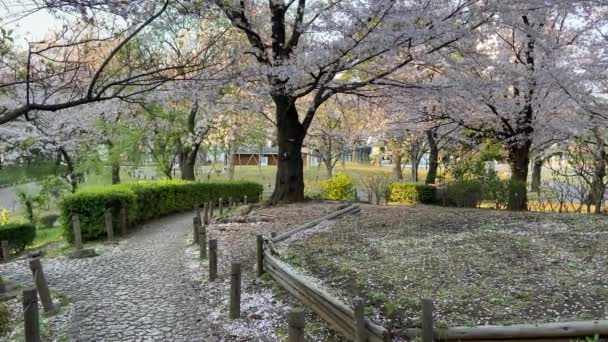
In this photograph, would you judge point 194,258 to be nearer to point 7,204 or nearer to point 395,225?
point 395,225

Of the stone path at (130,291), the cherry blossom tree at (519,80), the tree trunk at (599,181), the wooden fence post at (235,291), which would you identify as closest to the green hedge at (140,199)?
the stone path at (130,291)

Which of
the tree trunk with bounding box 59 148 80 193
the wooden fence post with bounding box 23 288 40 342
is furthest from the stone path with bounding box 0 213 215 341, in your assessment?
the tree trunk with bounding box 59 148 80 193

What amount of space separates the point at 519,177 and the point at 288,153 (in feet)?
22.6

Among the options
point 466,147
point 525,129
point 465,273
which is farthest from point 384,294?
point 466,147

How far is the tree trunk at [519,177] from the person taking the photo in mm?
12648

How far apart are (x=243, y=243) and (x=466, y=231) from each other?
4162 mm

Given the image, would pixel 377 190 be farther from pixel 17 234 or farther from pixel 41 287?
pixel 41 287

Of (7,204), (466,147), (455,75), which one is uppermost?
(455,75)

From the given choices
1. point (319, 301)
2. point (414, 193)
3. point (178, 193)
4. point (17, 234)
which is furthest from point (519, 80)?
point (17, 234)

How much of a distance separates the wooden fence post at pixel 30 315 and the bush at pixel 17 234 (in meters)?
9.32

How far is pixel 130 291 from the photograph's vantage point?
6.38 meters

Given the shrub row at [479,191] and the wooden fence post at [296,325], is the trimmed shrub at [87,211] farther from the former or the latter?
the shrub row at [479,191]

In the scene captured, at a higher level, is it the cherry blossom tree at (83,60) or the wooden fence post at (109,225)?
the cherry blossom tree at (83,60)

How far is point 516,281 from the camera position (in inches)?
203
